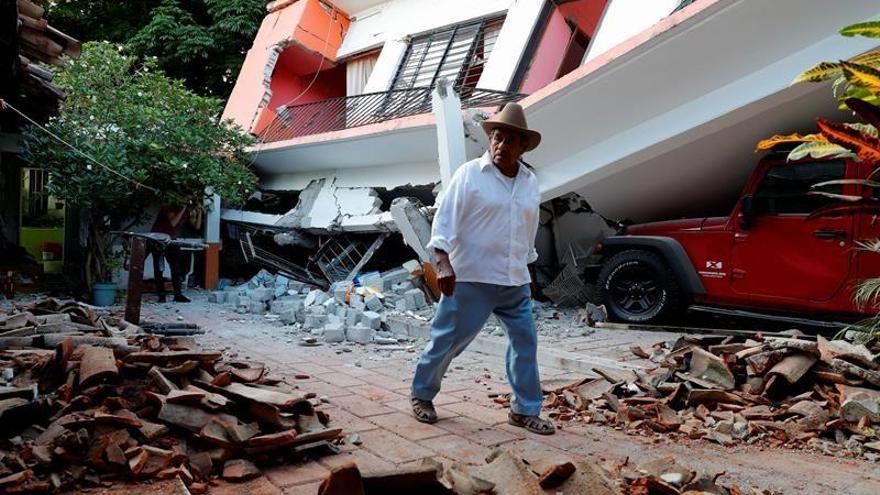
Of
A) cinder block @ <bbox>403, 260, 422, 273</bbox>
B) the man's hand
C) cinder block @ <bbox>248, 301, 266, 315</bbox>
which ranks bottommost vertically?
cinder block @ <bbox>248, 301, 266, 315</bbox>

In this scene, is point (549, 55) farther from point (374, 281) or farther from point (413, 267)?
point (374, 281)

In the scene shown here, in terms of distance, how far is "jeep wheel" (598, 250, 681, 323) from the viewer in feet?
23.4

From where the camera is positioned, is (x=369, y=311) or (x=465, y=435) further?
(x=369, y=311)

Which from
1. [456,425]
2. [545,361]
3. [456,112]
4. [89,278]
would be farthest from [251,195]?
[456,425]

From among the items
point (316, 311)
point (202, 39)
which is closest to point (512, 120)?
point (316, 311)

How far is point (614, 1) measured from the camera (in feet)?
28.0

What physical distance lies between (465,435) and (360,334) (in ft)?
11.2

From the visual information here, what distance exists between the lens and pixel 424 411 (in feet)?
12.0

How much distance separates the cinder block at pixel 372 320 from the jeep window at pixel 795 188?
14.7ft

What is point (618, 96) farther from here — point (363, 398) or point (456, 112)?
point (363, 398)

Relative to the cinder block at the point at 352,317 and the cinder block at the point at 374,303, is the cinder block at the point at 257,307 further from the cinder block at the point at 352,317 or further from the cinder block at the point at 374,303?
the cinder block at the point at 352,317

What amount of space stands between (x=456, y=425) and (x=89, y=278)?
27.5ft

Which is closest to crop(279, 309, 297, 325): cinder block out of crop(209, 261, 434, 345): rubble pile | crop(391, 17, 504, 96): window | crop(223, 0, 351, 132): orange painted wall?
crop(209, 261, 434, 345): rubble pile

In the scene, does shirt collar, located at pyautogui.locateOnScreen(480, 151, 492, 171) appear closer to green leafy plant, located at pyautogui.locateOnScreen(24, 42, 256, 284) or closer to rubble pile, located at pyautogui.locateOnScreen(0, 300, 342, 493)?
rubble pile, located at pyautogui.locateOnScreen(0, 300, 342, 493)
